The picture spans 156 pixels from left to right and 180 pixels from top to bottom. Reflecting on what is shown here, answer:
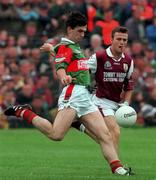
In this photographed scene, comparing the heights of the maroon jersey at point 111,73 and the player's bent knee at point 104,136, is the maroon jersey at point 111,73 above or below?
above

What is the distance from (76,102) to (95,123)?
0.39 meters

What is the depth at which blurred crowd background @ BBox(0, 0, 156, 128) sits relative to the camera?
72.3ft

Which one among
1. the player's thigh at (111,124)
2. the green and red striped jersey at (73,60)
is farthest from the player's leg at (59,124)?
the player's thigh at (111,124)

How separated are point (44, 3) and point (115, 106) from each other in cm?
1283

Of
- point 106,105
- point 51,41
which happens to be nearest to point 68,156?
point 106,105

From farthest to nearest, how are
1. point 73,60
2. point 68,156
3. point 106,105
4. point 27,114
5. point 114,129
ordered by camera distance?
1. point 68,156
2. point 106,105
3. point 114,129
4. point 27,114
5. point 73,60

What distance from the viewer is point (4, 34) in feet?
76.5

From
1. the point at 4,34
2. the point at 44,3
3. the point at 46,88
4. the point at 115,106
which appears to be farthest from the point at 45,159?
the point at 44,3

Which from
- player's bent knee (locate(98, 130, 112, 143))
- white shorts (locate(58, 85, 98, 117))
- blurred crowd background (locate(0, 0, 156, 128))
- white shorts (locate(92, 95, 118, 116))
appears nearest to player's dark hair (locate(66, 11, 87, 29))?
white shorts (locate(58, 85, 98, 117))

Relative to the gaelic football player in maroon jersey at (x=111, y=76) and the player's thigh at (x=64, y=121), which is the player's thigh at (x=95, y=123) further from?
the gaelic football player in maroon jersey at (x=111, y=76)

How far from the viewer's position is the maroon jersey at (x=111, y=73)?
12.4 m

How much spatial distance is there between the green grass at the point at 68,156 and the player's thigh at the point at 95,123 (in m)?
0.62

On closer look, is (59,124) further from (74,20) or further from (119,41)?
(119,41)

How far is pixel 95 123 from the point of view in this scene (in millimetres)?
11078
